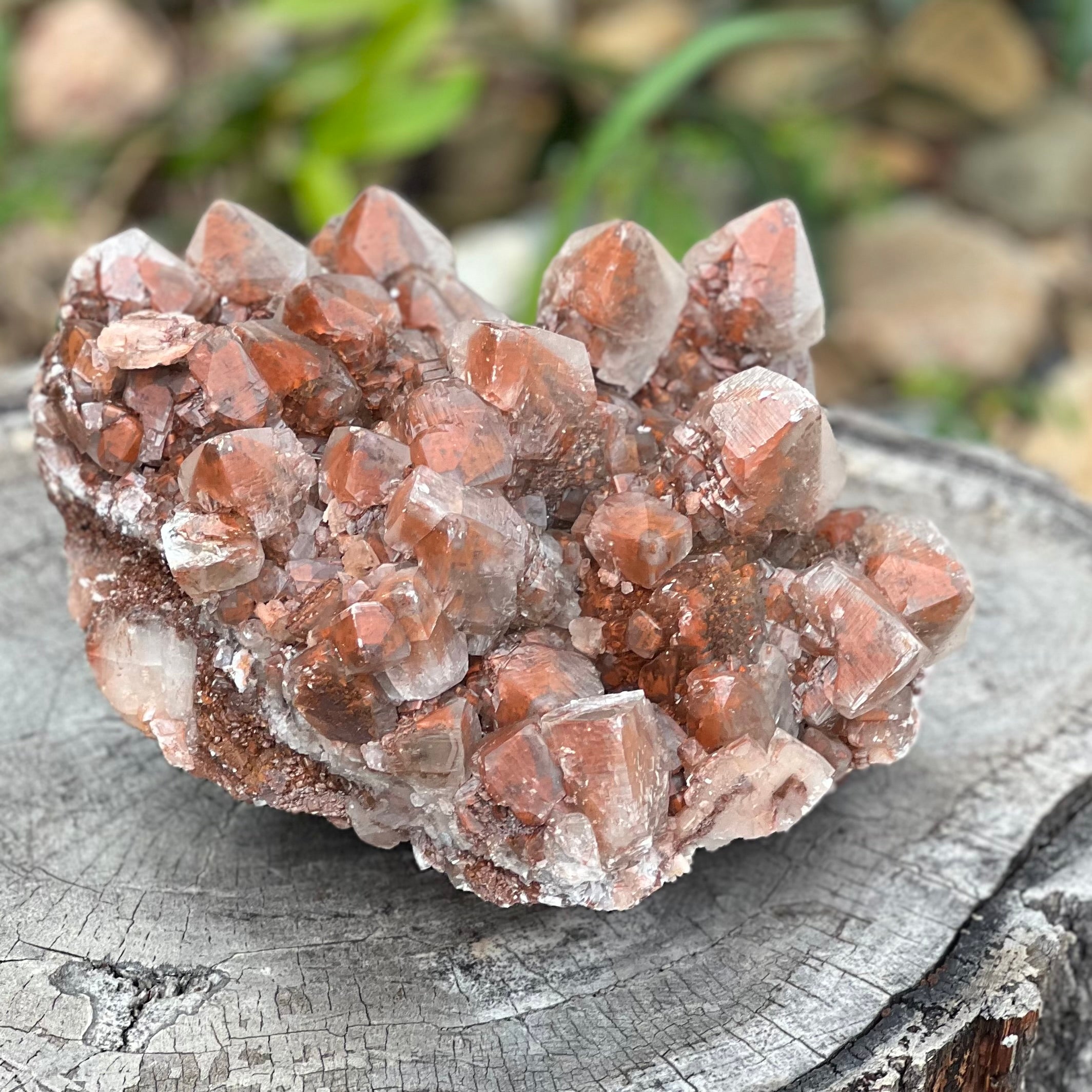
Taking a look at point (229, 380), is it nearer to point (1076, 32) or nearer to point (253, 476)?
point (253, 476)

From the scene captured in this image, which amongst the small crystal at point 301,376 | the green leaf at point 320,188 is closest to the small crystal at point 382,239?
the small crystal at point 301,376

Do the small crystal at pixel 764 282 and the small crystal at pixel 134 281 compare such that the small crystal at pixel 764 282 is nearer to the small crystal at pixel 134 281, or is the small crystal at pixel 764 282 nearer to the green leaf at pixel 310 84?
the small crystal at pixel 134 281

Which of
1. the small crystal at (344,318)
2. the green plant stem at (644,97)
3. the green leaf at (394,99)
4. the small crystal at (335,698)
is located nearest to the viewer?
the small crystal at (335,698)

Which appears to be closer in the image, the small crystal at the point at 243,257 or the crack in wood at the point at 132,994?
the crack in wood at the point at 132,994

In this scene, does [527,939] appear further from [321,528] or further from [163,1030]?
[321,528]

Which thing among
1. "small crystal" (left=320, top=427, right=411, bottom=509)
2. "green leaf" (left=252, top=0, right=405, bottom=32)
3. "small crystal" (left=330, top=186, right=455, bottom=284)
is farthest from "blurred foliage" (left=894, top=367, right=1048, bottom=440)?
"small crystal" (left=320, top=427, right=411, bottom=509)

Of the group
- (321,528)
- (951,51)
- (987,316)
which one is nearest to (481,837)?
(321,528)

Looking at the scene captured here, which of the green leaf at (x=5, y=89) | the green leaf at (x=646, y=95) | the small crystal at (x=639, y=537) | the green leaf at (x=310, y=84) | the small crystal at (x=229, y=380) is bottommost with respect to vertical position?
the green leaf at (x=5, y=89)

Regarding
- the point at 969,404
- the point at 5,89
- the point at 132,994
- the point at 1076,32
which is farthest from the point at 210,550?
the point at 1076,32
